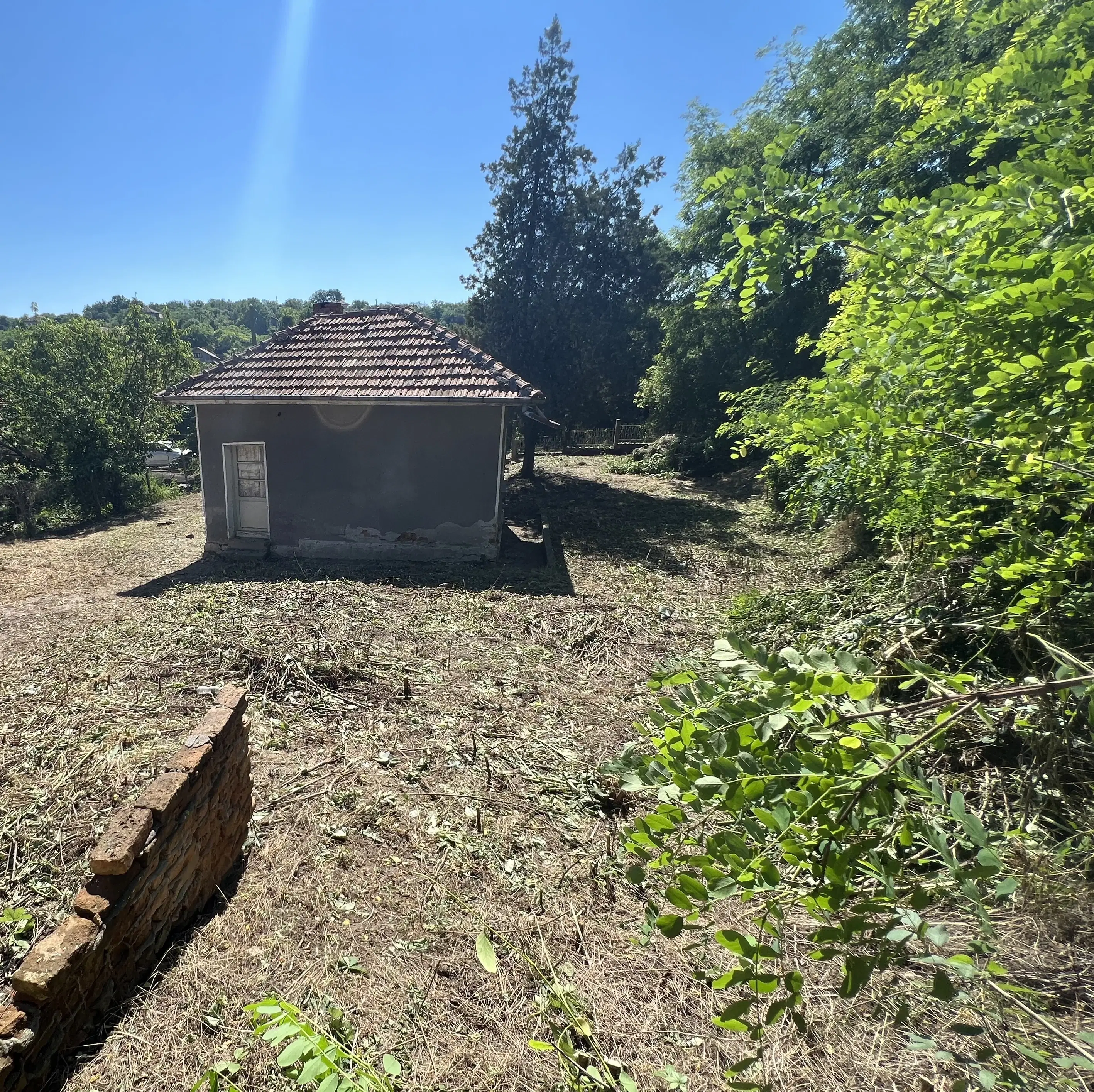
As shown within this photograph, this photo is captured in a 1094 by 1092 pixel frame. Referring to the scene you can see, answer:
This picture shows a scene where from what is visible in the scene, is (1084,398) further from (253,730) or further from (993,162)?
(993,162)

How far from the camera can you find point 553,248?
726 inches

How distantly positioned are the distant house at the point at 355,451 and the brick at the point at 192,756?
6924 mm

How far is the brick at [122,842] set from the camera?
252 cm

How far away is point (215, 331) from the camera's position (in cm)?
9294

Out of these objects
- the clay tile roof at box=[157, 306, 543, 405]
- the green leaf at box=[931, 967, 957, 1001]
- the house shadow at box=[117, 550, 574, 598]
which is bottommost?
the house shadow at box=[117, 550, 574, 598]

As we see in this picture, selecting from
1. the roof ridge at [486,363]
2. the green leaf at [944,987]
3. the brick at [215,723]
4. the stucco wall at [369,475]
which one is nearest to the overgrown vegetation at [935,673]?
the green leaf at [944,987]

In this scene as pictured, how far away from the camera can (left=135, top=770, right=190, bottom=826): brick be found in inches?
110

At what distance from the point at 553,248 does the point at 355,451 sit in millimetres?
12202

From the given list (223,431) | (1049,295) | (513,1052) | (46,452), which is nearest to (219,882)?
(513,1052)

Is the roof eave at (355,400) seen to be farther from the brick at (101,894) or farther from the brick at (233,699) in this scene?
the brick at (101,894)

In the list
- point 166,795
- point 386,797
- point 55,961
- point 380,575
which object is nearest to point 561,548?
point 380,575

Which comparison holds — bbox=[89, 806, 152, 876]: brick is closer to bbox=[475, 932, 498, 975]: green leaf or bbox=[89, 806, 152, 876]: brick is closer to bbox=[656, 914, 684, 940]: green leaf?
bbox=[475, 932, 498, 975]: green leaf

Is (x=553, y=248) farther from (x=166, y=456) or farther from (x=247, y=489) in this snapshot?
(x=166, y=456)

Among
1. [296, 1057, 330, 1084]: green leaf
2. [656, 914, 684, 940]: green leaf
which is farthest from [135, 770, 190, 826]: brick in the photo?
[656, 914, 684, 940]: green leaf
